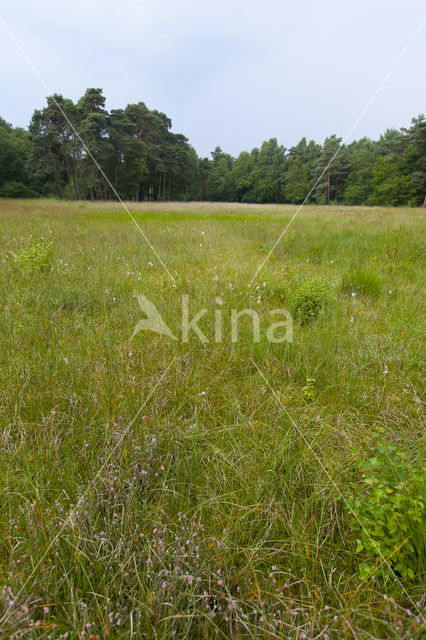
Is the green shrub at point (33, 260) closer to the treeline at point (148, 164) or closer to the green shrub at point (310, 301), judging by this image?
the green shrub at point (310, 301)

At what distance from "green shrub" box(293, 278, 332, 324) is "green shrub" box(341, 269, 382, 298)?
903mm

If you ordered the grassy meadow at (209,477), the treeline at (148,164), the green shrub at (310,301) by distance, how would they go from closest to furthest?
the grassy meadow at (209,477) → the green shrub at (310,301) → the treeline at (148,164)

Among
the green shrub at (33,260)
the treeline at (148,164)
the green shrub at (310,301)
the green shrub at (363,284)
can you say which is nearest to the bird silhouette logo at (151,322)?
the green shrub at (310,301)

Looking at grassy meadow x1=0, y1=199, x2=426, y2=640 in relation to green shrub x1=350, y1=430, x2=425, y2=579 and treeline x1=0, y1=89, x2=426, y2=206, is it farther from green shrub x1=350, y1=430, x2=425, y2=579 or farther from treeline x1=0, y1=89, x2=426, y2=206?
treeline x1=0, y1=89, x2=426, y2=206

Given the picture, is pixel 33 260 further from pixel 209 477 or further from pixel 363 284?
pixel 363 284

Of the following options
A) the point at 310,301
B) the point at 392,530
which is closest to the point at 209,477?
the point at 392,530

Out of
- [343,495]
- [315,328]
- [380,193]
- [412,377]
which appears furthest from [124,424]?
[380,193]

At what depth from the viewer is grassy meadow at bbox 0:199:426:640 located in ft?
3.01

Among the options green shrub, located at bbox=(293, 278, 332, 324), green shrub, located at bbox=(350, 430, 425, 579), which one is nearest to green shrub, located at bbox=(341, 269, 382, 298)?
green shrub, located at bbox=(293, 278, 332, 324)

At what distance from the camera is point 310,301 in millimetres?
3234

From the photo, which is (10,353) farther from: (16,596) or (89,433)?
(16,596)

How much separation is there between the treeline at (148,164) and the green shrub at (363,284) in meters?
24.4

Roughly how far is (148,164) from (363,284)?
4900cm

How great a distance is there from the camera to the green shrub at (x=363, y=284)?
389 centimetres
